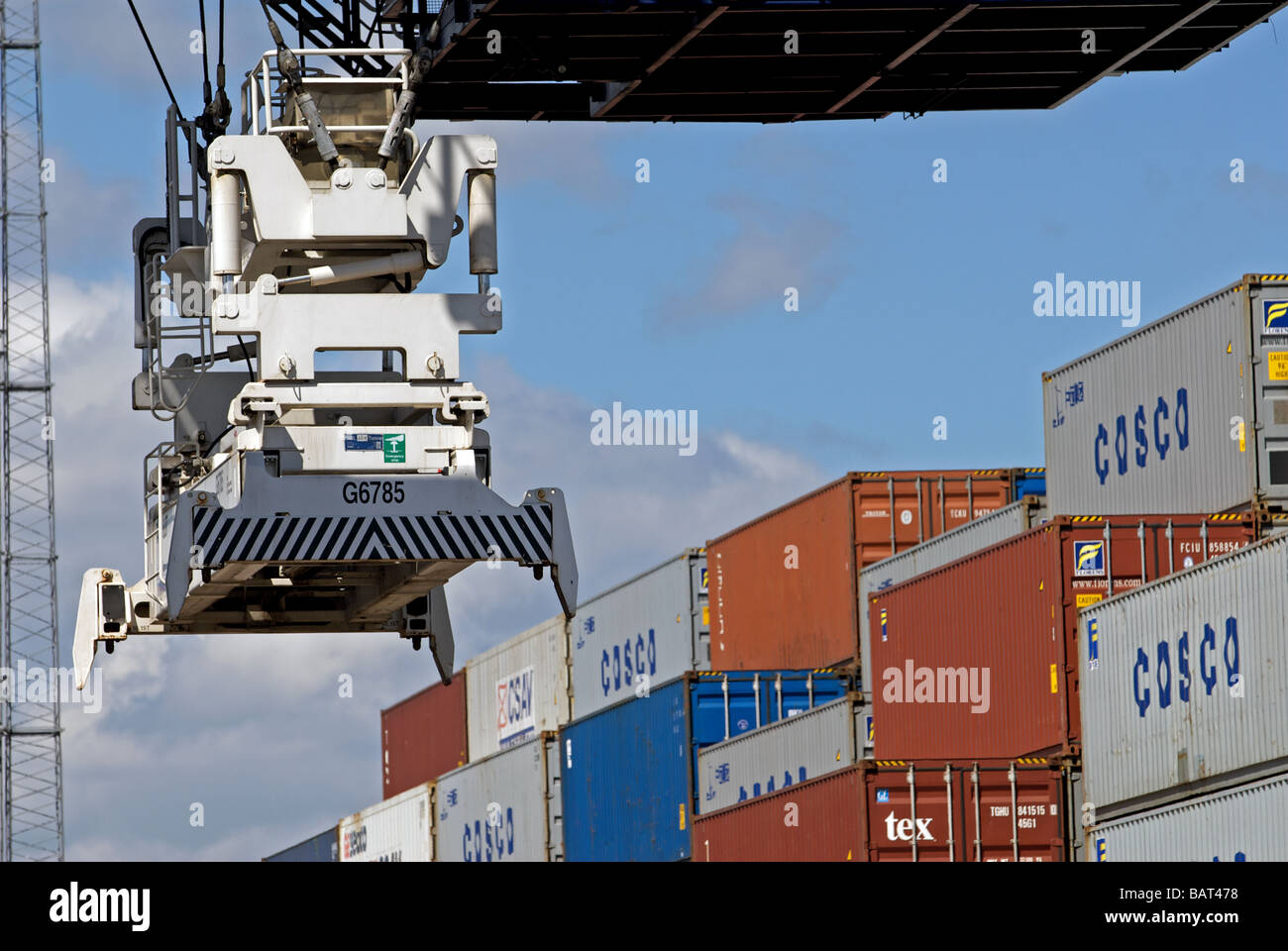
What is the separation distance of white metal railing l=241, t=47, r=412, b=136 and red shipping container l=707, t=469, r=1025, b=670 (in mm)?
22702

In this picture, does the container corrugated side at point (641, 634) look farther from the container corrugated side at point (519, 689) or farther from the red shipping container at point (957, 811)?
the red shipping container at point (957, 811)

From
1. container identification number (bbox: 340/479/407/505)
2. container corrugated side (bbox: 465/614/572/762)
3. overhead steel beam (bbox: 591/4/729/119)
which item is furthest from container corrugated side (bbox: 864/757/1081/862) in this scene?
container corrugated side (bbox: 465/614/572/762)

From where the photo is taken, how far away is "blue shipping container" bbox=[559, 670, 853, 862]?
117ft

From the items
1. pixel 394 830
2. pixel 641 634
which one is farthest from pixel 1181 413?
pixel 394 830

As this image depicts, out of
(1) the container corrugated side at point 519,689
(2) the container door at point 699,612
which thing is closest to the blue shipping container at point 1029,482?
(2) the container door at point 699,612

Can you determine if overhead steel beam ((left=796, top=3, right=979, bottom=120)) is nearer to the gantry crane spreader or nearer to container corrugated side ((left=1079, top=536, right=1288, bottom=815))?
the gantry crane spreader

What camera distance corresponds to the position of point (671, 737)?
36.3 meters

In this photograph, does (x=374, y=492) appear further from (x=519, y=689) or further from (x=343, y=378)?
(x=519, y=689)

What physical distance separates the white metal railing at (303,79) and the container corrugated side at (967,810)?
1387cm

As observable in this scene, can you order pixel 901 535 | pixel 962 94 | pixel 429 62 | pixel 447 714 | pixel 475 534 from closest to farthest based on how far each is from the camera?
pixel 475 534
pixel 429 62
pixel 962 94
pixel 901 535
pixel 447 714
